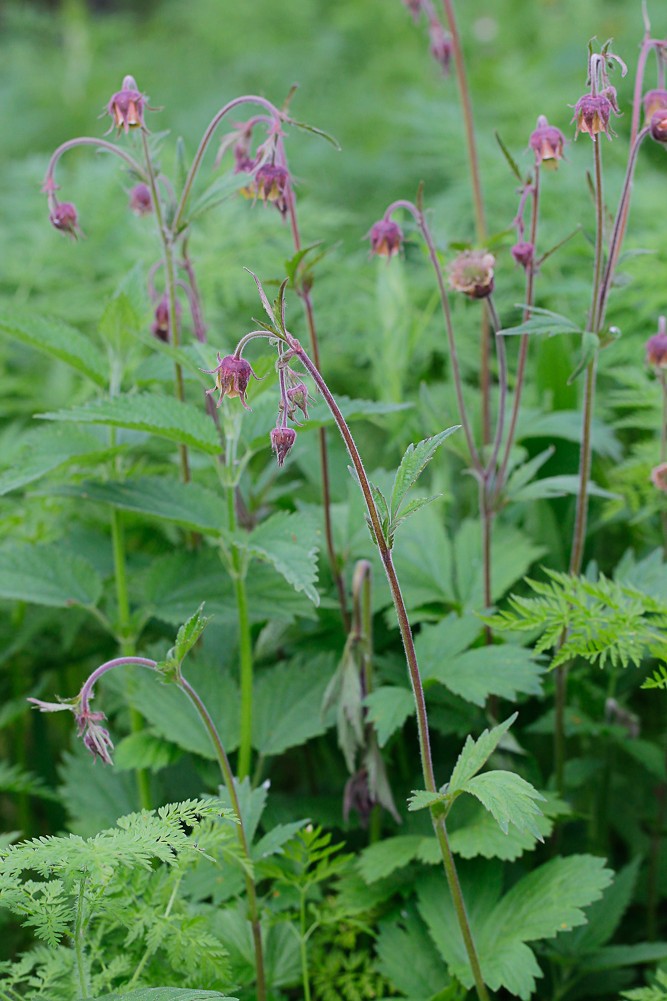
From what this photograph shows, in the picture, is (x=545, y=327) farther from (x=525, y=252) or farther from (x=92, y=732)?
(x=92, y=732)

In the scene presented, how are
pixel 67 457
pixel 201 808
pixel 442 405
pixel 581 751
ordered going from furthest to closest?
pixel 442 405, pixel 581 751, pixel 67 457, pixel 201 808

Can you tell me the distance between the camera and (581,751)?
1762 millimetres

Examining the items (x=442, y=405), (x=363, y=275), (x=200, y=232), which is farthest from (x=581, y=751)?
(x=200, y=232)

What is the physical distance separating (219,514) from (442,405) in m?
0.74

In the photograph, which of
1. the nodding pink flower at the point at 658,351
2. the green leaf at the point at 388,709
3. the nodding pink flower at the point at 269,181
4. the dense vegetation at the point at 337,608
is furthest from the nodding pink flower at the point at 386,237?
the green leaf at the point at 388,709

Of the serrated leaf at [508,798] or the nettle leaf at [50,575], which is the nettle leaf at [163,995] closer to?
the serrated leaf at [508,798]

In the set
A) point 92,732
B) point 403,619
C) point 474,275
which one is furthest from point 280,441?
point 474,275

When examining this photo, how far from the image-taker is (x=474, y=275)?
4.03 ft

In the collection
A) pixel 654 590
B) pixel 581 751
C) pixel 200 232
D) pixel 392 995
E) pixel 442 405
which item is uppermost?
pixel 200 232

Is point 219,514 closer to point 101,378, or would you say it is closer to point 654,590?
point 101,378

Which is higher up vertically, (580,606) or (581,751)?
(580,606)

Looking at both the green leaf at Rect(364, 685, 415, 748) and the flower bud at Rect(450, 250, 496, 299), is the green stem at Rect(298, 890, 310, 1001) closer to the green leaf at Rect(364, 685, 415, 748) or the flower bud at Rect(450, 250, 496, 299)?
the green leaf at Rect(364, 685, 415, 748)

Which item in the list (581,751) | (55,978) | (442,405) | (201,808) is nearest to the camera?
(201,808)

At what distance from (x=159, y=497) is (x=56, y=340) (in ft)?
0.89
